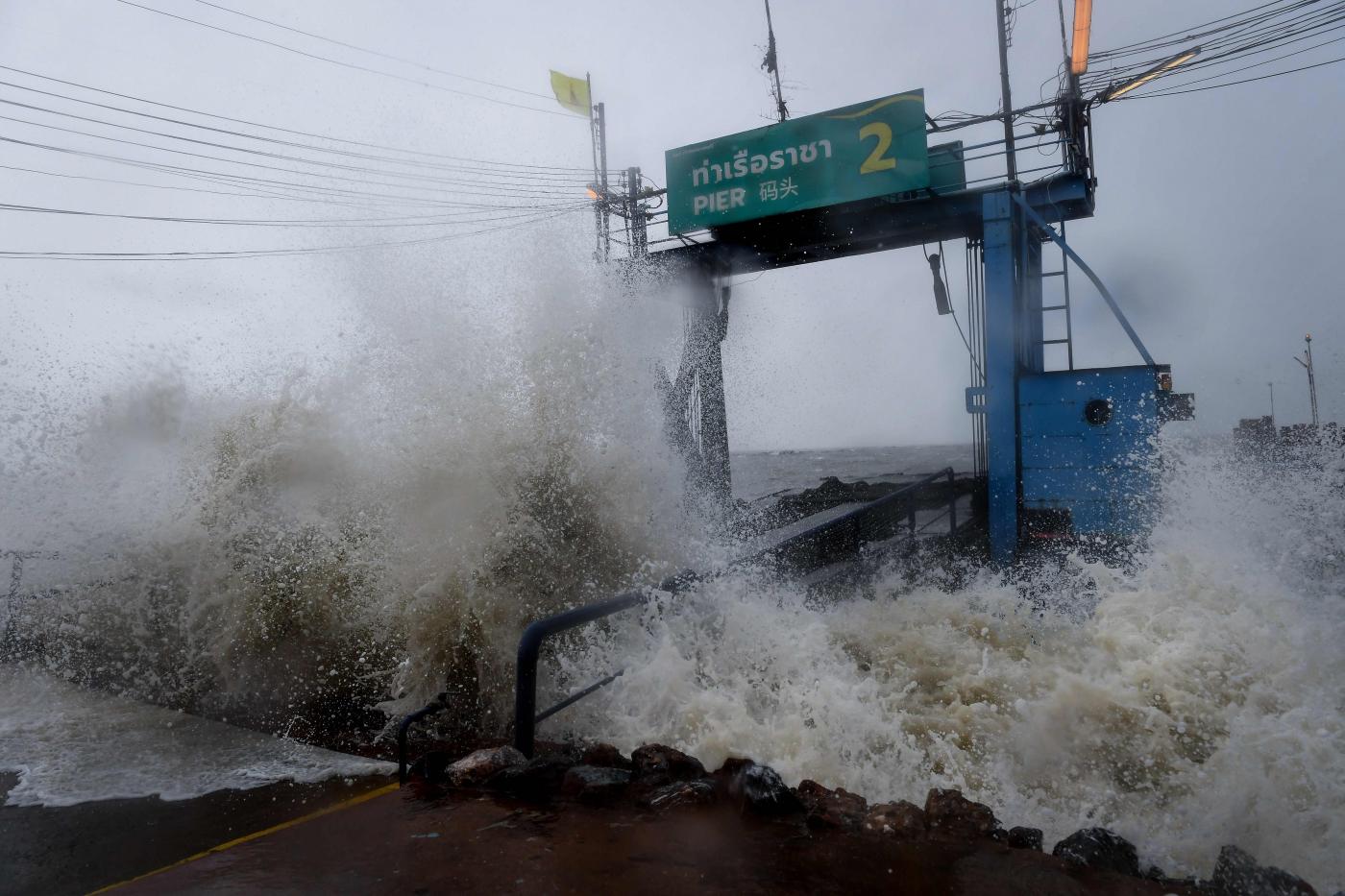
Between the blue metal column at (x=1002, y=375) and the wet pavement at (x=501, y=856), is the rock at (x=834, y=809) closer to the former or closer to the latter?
the wet pavement at (x=501, y=856)

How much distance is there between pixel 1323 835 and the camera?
278 cm

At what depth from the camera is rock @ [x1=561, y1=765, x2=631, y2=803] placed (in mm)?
3133

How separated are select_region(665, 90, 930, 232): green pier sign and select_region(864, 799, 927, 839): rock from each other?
27.4 feet

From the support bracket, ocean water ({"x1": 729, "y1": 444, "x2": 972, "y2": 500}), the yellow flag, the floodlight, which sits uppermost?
the yellow flag

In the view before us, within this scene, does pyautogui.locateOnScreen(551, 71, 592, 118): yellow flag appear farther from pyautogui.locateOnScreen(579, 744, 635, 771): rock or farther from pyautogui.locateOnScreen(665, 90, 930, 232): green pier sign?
pyautogui.locateOnScreen(579, 744, 635, 771): rock

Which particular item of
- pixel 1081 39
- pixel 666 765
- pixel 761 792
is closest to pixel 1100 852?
pixel 761 792

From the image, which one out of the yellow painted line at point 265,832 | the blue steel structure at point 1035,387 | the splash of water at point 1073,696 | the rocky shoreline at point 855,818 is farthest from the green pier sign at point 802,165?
the yellow painted line at point 265,832

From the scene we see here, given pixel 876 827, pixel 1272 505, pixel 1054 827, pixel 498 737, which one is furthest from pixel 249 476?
pixel 1272 505

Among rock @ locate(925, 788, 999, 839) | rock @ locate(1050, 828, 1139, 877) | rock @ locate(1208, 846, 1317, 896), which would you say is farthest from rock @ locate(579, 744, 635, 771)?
rock @ locate(1208, 846, 1317, 896)

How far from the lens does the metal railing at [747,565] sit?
3412 millimetres

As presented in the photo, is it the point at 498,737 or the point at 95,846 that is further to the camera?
the point at 498,737

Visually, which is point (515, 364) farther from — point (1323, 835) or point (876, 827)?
point (1323, 835)

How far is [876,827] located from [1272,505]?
6662mm

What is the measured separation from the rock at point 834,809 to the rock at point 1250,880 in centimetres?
113
